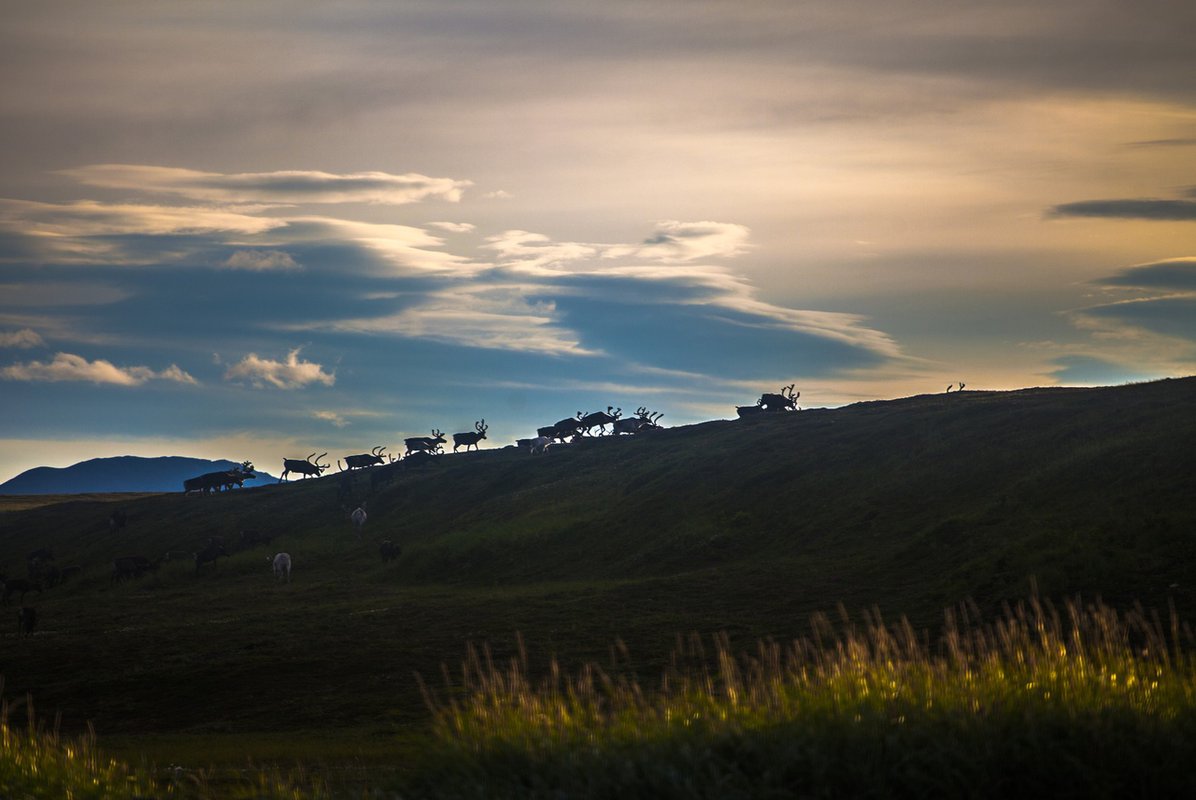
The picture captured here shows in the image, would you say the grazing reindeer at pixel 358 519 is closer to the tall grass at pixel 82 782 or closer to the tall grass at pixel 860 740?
the tall grass at pixel 82 782

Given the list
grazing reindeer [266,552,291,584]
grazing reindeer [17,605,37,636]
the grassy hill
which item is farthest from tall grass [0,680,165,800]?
grazing reindeer [266,552,291,584]

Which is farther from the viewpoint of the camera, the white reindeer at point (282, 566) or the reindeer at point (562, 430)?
the reindeer at point (562, 430)

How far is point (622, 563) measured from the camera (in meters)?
53.9

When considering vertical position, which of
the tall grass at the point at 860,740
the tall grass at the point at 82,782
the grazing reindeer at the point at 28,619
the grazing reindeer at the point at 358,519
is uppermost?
the grazing reindeer at the point at 358,519

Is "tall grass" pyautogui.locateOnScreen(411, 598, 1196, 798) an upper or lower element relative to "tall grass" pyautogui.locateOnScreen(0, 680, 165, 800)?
upper

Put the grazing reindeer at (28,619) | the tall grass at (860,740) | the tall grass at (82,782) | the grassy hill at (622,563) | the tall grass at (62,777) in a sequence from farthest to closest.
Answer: the grazing reindeer at (28,619) → the grassy hill at (622,563) → the tall grass at (62,777) → the tall grass at (82,782) → the tall grass at (860,740)

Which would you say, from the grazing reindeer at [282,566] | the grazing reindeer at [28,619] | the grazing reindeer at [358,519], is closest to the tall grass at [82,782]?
the grazing reindeer at [28,619]

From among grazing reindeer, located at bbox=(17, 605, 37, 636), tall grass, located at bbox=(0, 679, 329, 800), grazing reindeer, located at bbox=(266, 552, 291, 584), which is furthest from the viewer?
grazing reindeer, located at bbox=(266, 552, 291, 584)

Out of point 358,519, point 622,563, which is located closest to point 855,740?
point 622,563

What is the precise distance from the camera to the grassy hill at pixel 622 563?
106 feet

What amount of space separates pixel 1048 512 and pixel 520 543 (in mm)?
28570

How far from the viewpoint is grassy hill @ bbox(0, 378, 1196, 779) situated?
106ft

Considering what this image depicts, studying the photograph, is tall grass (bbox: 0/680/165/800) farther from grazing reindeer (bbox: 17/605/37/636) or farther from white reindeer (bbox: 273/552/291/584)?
white reindeer (bbox: 273/552/291/584)

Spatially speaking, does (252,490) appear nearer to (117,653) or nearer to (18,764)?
(117,653)
